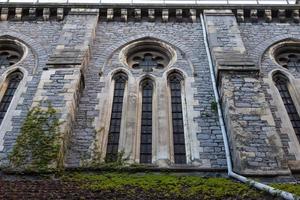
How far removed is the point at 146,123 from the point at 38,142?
10.2 ft

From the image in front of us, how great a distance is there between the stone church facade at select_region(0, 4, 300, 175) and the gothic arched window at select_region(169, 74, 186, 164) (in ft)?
0.09

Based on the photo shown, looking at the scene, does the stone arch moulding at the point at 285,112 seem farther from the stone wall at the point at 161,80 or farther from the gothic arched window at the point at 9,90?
the gothic arched window at the point at 9,90

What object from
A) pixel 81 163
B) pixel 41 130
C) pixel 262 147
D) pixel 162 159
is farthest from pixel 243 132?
pixel 41 130

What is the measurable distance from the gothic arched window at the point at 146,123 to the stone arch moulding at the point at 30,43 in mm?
3369

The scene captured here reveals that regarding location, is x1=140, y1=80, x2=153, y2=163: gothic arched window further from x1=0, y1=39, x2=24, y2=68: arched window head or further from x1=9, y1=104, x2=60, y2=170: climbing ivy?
x1=0, y1=39, x2=24, y2=68: arched window head

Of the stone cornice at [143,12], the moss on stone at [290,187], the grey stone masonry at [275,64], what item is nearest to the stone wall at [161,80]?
the stone cornice at [143,12]

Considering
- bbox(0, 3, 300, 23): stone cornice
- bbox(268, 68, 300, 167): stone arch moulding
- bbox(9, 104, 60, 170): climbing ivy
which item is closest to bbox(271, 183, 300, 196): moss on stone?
bbox(268, 68, 300, 167): stone arch moulding

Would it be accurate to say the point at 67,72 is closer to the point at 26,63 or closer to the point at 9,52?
the point at 26,63

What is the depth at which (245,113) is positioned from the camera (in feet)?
34.0

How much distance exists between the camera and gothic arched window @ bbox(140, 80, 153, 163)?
10703 mm

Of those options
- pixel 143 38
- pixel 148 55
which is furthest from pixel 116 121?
pixel 143 38

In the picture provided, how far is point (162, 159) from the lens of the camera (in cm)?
1033

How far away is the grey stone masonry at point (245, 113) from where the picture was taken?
919 centimetres

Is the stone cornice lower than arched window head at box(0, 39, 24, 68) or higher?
higher
